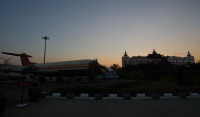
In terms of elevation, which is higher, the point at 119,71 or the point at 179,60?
the point at 179,60

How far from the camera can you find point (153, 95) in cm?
860

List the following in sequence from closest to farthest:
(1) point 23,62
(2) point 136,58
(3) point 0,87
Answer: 1. (3) point 0,87
2. (1) point 23,62
3. (2) point 136,58

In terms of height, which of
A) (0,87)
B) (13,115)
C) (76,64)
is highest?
(76,64)

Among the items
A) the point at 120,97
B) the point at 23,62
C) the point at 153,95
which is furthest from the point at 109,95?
the point at 23,62

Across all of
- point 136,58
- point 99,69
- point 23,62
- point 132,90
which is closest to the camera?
point 132,90

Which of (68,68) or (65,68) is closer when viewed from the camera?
(68,68)

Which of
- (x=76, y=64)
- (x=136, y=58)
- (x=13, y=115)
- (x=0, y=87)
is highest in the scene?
(x=136, y=58)

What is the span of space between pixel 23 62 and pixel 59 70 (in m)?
19.6

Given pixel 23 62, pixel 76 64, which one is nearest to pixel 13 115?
pixel 76 64

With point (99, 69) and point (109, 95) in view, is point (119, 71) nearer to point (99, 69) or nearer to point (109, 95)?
point (99, 69)

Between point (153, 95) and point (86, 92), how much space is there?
525 cm

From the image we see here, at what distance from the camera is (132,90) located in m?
9.66

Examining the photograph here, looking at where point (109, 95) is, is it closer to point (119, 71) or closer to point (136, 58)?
point (119, 71)

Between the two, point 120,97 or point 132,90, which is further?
point 132,90
